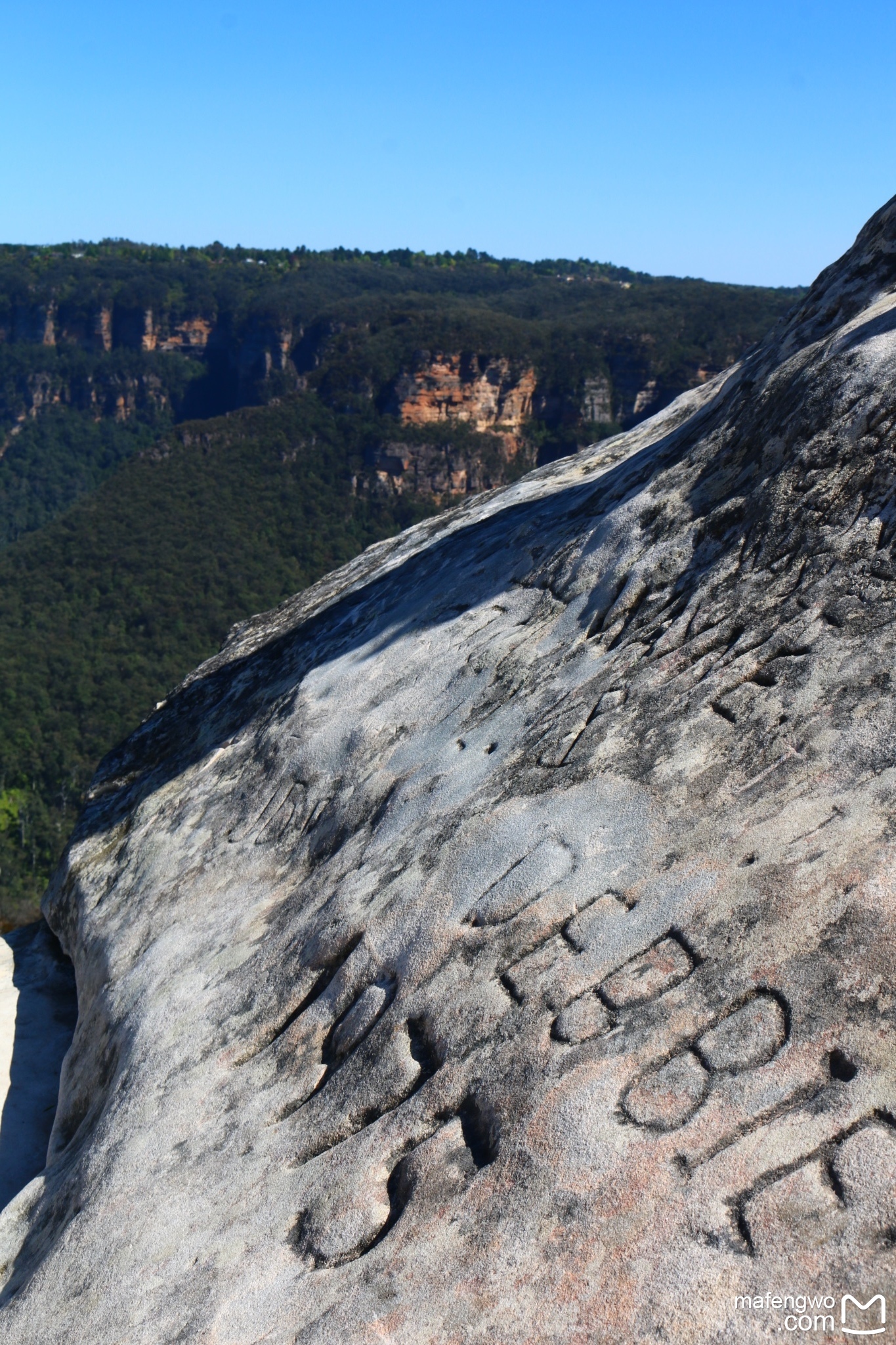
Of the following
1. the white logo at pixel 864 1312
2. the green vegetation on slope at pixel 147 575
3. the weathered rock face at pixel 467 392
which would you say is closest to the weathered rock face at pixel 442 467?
the green vegetation on slope at pixel 147 575

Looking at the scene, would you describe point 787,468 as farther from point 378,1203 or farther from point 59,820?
point 59,820

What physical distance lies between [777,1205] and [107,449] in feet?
431

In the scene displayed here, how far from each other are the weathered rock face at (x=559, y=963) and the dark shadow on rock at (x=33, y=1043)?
1.61 feet

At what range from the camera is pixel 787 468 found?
564cm

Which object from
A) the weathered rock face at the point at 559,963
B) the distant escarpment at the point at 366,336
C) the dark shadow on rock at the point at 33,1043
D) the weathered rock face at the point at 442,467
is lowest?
the weathered rock face at the point at 442,467

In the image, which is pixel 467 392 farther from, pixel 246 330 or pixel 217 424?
pixel 246 330

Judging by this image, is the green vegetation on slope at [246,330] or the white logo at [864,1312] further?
the green vegetation on slope at [246,330]

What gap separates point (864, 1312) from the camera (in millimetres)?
2672

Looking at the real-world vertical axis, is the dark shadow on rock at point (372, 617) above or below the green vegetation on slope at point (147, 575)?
above

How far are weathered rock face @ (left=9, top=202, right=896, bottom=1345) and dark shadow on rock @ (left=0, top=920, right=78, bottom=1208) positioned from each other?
0.49 m

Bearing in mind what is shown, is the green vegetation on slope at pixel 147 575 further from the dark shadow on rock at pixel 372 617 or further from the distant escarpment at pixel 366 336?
the dark shadow on rock at pixel 372 617

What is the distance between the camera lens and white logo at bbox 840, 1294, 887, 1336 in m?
2.64

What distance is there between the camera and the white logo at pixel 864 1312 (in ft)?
8.66

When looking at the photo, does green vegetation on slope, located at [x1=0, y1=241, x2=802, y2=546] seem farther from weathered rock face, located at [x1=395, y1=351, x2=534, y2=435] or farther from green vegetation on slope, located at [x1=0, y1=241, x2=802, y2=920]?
weathered rock face, located at [x1=395, y1=351, x2=534, y2=435]
